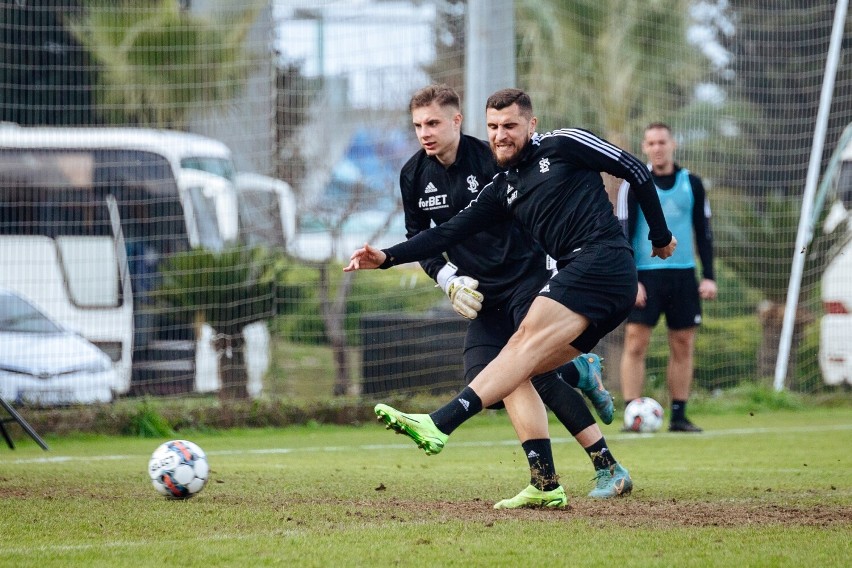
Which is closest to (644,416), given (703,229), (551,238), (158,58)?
(703,229)

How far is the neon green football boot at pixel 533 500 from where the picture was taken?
5988 mm

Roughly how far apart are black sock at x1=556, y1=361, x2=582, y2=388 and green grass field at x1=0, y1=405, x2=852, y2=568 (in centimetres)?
61

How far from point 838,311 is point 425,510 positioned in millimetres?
10541

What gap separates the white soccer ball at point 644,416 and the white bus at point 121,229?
160 inches

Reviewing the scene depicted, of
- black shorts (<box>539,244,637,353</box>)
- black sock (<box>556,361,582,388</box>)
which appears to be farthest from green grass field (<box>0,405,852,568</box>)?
black shorts (<box>539,244,637,353</box>)

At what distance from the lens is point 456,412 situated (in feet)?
18.1

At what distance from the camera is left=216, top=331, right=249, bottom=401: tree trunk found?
1270 centimetres

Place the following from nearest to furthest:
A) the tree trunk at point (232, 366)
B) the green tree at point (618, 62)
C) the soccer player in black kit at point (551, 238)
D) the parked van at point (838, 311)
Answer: the soccer player in black kit at point (551, 238)
the tree trunk at point (232, 366)
the parked van at point (838, 311)
the green tree at point (618, 62)

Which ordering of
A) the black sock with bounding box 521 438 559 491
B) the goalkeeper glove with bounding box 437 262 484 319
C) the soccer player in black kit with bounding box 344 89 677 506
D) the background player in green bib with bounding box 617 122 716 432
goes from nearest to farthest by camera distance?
the soccer player in black kit with bounding box 344 89 677 506
the black sock with bounding box 521 438 559 491
the goalkeeper glove with bounding box 437 262 484 319
the background player in green bib with bounding box 617 122 716 432

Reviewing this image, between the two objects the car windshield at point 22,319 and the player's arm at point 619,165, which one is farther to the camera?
the car windshield at point 22,319

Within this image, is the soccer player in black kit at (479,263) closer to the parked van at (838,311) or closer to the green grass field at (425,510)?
the green grass field at (425,510)

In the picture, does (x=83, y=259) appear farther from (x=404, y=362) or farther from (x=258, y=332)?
(x=404, y=362)

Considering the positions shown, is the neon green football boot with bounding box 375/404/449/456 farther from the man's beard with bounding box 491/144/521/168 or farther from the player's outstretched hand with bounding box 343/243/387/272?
the man's beard with bounding box 491/144/521/168

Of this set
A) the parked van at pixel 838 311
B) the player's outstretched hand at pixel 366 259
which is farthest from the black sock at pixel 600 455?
the parked van at pixel 838 311
